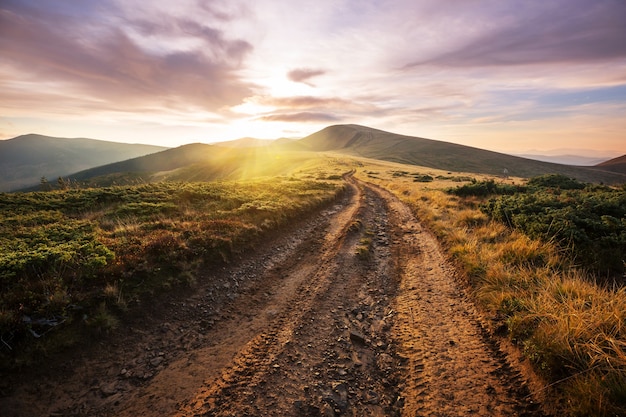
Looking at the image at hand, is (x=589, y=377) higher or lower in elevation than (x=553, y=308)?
lower

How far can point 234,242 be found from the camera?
1125 centimetres

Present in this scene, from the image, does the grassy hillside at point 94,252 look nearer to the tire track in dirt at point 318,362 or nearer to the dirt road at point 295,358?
the dirt road at point 295,358

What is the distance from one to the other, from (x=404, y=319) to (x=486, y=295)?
2327 mm

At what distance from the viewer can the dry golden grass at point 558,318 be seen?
407 cm

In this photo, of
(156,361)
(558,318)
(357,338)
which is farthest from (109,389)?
(558,318)

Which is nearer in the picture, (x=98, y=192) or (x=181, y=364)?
(x=181, y=364)

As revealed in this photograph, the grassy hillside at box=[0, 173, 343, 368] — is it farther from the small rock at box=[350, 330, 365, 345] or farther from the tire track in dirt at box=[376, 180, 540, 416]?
the tire track in dirt at box=[376, 180, 540, 416]

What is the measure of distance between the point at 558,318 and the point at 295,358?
520 centimetres

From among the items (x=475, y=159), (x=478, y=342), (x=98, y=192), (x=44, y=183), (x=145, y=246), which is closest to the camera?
(x=478, y=342)

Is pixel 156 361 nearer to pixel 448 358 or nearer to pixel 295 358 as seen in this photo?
pixel 295 358

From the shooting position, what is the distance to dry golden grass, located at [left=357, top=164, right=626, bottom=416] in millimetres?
4066

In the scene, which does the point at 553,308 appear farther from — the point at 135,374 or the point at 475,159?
the point at 475,159

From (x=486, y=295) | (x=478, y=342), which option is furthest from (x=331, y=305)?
(x=486, y=295)

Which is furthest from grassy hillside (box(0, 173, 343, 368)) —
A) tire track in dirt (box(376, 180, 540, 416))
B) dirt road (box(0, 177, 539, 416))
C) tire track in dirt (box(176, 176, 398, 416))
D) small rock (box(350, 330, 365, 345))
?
tire track in dirt (box(376, 180, 540, 416))
